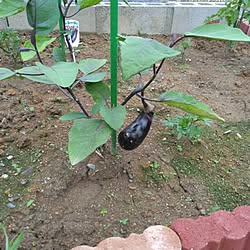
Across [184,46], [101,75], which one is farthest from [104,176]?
[184,46]

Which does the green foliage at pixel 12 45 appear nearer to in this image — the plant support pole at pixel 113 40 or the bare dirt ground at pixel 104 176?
the bare dirt ground at pixel 104 176

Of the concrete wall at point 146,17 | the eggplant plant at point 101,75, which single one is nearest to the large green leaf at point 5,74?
the eggplant plant at point 101,75

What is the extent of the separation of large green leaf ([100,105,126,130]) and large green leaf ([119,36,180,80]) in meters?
0.28

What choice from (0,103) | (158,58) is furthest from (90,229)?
(0,103)

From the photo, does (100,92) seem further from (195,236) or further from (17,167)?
(195,236)

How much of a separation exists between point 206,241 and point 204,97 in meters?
1.02

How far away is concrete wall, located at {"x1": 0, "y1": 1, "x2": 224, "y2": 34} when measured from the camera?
2.37m

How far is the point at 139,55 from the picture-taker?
0.65 meters

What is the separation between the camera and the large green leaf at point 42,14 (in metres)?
0.86

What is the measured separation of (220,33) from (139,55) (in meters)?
0.27

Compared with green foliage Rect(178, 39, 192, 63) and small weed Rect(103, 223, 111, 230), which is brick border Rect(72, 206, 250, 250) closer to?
small weed Rect(103, 223, 111, 230)

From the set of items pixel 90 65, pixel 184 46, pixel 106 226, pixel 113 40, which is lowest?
pixel 106 226

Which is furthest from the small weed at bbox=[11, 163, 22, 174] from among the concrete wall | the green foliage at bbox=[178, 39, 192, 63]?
the concrete wall

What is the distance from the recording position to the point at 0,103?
5.02 ft
